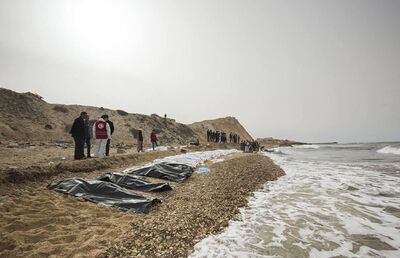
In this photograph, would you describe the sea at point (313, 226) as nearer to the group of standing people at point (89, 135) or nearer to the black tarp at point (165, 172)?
the black tarp at point (165, 172)

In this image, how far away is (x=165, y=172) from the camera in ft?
36.0

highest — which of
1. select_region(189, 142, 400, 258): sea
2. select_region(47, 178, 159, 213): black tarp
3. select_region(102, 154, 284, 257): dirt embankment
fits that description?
select_region(47, 178, 159, 213): black tarp

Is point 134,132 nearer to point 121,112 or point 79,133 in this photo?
point 121,112

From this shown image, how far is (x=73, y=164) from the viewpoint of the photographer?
10.2m

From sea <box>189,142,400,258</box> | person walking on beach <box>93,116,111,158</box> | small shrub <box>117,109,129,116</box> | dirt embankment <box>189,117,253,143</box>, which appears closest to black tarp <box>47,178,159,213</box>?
sea <box>189,142,400,258</box>

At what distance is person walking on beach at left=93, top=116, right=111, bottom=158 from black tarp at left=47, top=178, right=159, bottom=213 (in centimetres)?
569

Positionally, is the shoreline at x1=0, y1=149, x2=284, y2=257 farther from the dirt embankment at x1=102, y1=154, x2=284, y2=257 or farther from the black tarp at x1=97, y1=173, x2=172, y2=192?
the black tarp at x1=97, y1=173, x2=172, y2=192

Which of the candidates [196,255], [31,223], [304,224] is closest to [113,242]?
[196,255]

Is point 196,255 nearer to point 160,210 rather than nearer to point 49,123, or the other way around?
point 160,210

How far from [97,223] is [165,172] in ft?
18.4

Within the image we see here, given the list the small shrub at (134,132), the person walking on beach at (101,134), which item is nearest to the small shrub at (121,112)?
the small shrub at (134,132)

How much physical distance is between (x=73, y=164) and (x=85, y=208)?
4579 millimetres

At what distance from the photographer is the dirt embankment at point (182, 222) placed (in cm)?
441

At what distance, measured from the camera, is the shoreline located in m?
4.29
